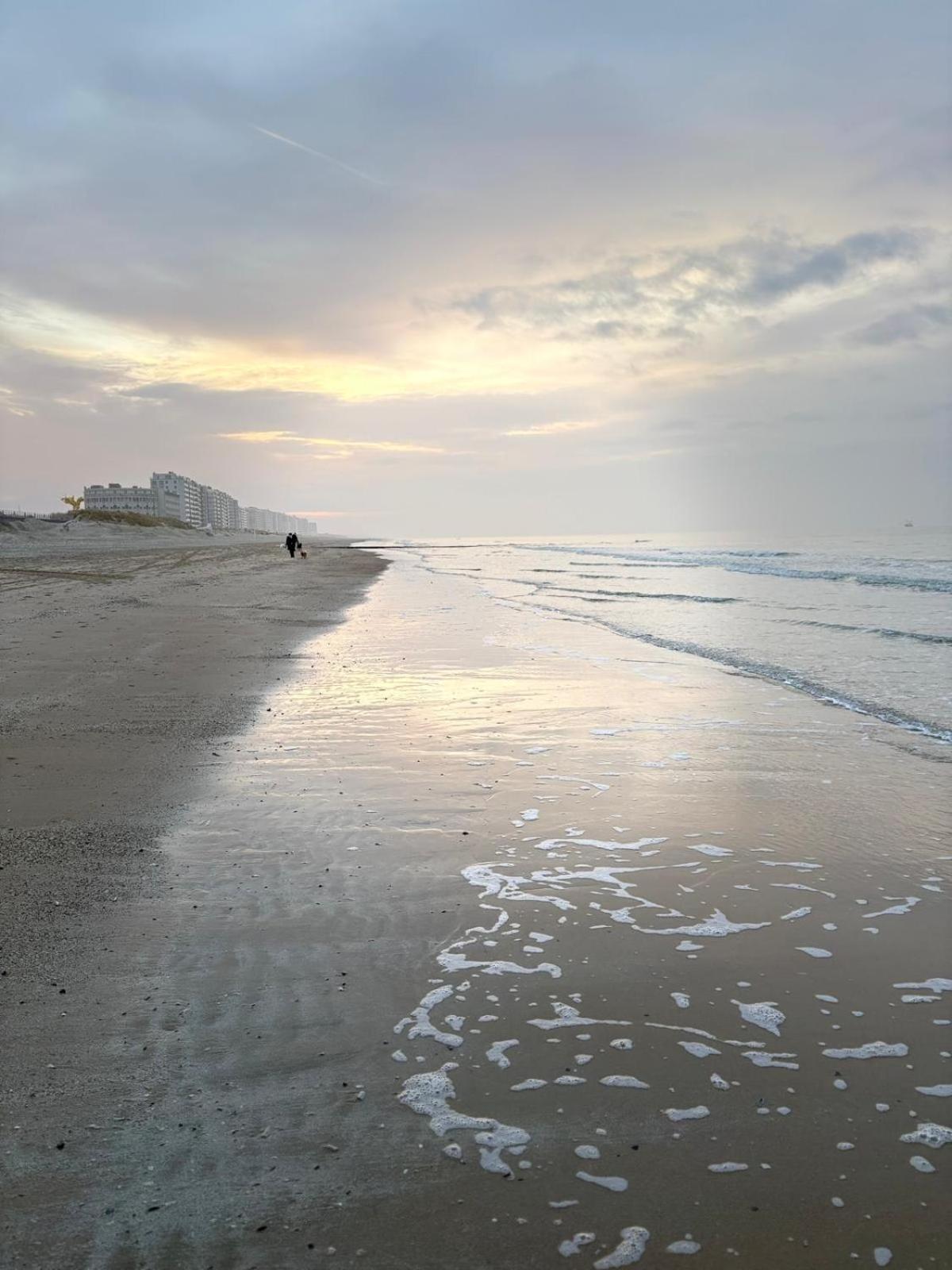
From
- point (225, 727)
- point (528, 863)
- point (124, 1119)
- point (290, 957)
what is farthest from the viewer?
point (225, 727)

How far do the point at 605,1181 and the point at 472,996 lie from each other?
40.4 inches

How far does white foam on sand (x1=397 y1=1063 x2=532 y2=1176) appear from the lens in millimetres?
2447

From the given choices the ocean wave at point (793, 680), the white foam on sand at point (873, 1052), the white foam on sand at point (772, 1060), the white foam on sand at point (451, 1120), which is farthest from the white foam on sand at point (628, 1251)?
the ocean wave at point (793, 680)

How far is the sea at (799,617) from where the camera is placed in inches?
413

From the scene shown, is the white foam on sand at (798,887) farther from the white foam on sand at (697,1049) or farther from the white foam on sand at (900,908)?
the white foam on sand at (697,1049)

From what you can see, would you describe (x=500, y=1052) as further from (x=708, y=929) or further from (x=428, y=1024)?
(x=708, y=929)

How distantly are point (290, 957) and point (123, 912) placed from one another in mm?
983

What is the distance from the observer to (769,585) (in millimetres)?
31531

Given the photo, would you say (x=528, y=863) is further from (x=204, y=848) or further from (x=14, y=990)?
(x=14, y=990)

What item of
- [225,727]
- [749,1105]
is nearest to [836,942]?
[749,1105]

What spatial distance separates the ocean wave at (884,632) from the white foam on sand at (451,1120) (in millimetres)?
14691

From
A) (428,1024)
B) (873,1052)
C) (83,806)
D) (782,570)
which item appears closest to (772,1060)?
(873,1052)

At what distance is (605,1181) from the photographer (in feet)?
7.66

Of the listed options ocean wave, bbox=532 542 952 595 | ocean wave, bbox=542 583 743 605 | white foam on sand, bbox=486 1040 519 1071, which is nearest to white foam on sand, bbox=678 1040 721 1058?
white foam on sand, bbox=486 1040 519 1071
